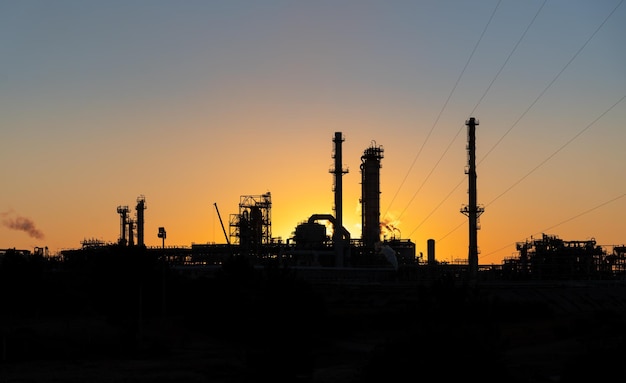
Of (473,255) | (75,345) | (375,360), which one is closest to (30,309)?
(75,345)

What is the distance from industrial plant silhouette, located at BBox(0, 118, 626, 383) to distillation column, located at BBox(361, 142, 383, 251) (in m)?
0.18

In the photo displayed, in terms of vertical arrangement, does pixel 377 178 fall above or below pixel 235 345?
above

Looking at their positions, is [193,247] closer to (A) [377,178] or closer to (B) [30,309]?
(A) [377,178]

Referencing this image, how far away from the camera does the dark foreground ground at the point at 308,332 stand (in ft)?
104

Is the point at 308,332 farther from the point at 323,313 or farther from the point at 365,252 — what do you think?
the point at 365,252

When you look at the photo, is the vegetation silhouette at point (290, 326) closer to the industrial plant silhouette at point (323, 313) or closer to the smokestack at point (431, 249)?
the industrial plant silhouette at point (323, 313)

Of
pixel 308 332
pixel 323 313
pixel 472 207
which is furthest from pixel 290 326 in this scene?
pixel 472 207

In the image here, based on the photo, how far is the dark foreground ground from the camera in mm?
31641

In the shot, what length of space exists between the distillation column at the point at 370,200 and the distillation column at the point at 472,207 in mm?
28643

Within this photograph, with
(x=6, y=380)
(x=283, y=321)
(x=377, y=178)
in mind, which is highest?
(x=377, y=178)

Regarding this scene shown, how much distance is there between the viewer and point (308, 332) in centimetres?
4175

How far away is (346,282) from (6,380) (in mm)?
60824

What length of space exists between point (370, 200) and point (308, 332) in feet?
A: 295

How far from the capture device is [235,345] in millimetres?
69000
